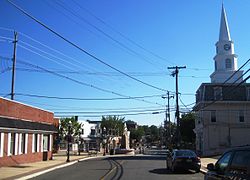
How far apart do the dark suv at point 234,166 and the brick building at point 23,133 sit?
68.9 ft

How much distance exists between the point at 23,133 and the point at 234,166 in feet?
89.9

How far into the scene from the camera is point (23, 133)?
34.4 metres

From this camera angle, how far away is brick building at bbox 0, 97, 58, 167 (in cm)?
2977

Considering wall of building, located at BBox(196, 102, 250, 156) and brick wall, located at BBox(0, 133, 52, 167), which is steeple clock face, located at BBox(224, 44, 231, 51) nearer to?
wall of building, located at BBox(196, 102, 250, 156)

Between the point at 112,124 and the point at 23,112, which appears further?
the point at 112,124

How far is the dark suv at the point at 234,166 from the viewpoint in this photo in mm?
8607

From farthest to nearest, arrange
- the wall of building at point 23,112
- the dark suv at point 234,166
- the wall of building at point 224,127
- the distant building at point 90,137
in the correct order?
the distant building at point 90,137 < the wall of building at point 224,127 < the wall of building at point 23,112 < the dark suv at point 234,166

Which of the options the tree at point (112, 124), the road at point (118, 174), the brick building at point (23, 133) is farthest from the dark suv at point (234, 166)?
the tree at point (112, 124)

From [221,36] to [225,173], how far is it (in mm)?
74025

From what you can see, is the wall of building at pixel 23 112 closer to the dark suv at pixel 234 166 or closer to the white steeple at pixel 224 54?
the dark suv at pixel 234 166

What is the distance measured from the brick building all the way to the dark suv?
2099cm

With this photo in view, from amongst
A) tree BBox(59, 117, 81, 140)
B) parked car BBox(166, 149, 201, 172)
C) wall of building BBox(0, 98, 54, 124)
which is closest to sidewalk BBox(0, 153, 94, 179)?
wall of building BBox(0, 98, 54, 124)

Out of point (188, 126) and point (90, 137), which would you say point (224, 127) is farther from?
point (90, 137)

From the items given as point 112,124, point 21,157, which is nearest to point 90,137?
point 112,124
